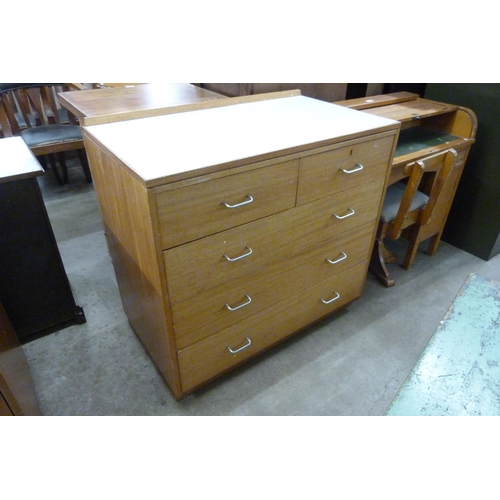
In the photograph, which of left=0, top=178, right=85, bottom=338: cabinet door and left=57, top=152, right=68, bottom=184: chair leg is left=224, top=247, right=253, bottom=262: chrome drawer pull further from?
left=57, top=152, right=68, bottom=184: chair leg

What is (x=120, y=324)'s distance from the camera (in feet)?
6.06

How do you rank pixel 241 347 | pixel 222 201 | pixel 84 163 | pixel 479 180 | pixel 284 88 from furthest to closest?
pixel 84 163
pixel 479 180
pixel 284 88
pixel 241 347
pixel 222 201

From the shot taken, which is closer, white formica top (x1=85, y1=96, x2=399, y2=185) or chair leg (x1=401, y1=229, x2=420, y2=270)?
white formica top (x1=85, y1=96, x2=399, y2=185)

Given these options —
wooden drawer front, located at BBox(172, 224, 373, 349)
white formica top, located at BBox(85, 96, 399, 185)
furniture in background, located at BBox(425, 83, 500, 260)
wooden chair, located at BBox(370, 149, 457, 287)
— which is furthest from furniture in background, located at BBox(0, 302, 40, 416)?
furniture in background, located at BBox(425, 83, 500, 260)

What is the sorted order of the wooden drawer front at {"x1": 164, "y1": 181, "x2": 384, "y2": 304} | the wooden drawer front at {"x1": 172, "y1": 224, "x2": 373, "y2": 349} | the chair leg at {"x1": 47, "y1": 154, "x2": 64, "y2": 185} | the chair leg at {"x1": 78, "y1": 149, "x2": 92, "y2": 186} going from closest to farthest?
Answer: the wooden drawer front at {"x1": 164, "y1": 181, "x2": 384, "y2": 304} → the wooden drawer front at {"x1": 172, "y1": 224, "x2": 373, "y2": 349} → the chair leg at {"x1": 47, "y1": 154, "x2": 64, "y2": 185} → the chair leg at {"x1": 78, "y1": 149, "x2": 92, "y2": 186}

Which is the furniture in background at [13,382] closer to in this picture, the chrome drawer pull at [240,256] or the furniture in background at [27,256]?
the furniture in background at [27,256]

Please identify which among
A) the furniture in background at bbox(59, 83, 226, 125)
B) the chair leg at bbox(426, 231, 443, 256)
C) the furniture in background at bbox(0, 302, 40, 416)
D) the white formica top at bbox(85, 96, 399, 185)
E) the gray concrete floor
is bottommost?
the gray concrete floor

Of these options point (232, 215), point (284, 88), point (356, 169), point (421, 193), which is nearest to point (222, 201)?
point (232, 215)

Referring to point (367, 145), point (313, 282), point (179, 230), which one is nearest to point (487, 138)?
point (367, 145)

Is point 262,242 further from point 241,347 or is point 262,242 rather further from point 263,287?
point 241,347

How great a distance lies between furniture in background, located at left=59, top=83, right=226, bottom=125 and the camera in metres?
1.36

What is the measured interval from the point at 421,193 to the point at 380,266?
468 mm

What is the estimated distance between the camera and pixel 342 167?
131 centimetres

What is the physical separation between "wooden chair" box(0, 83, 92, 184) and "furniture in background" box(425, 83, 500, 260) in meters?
2.59
